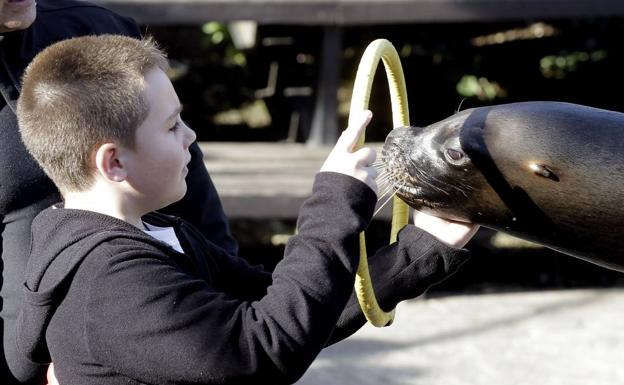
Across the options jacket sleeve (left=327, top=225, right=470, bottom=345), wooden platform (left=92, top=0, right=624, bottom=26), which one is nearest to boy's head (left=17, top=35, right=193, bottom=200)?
jacket sleeve (left=327, top=225, right=470, bottom=345)

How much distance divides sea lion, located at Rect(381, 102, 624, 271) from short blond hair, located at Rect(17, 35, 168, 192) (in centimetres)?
68

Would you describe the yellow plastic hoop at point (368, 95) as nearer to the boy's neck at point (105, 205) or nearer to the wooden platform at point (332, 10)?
the boy's neck at point (105, 205)

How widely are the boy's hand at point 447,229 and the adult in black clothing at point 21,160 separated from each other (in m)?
0.53

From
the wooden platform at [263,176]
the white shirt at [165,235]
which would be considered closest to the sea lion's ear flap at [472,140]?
the white shirt at [165,235]

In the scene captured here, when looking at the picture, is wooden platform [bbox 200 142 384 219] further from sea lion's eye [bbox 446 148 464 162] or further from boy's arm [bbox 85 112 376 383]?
boy's arm [bbox 85 112 376 383]

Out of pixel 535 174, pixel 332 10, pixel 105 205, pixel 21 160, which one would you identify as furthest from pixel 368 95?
pixel 332 10

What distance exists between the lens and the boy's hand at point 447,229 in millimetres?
2250

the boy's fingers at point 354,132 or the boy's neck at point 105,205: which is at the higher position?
the boy's fingers at point 354,132

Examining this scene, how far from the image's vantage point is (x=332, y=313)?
6.07 feet

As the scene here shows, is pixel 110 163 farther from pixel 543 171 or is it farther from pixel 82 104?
pixel 543 171

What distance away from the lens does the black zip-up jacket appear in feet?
5.98

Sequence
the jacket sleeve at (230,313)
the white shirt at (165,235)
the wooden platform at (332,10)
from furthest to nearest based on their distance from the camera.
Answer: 1. the wooden platform at (332,10)
2. the white shirt at (165,235)
3. the jacket sleeve at (230,313)

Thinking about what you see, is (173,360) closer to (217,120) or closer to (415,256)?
(415,256)

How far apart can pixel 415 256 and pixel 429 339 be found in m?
3.16
